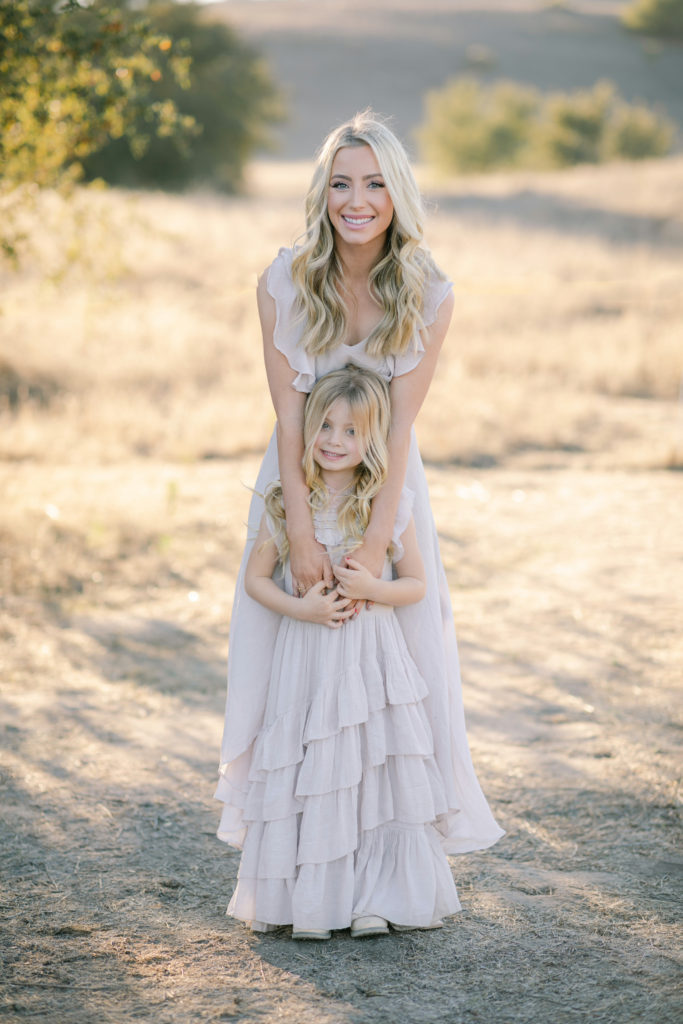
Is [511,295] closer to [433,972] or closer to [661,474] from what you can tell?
[661,474]

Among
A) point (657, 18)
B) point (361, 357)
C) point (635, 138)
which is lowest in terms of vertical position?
point (361, 357)

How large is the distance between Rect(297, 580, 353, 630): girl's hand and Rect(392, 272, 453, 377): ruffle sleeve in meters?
0.64

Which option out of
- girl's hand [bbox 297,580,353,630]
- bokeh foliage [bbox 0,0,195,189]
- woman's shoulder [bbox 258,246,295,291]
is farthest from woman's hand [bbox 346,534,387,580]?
bokeh foliage [bbox 0,0,195,189]

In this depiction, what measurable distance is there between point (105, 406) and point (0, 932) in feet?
24.4

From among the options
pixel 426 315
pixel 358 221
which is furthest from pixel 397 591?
pixel 358 221

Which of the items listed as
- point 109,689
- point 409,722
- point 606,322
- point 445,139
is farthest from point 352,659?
point 445,139

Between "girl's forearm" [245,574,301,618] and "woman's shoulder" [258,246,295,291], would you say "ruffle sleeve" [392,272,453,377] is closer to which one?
"woman's shoulder" [258,246,295,291]

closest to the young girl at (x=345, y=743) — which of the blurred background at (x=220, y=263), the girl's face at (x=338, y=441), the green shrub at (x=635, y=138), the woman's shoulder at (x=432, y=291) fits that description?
the girl's face at (x=338, y=441)

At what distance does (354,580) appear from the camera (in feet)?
9.16

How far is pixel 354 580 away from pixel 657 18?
86641 mm

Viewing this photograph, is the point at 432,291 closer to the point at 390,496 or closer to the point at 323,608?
the point at 390,496

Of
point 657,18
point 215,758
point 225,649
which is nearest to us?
point 215,758

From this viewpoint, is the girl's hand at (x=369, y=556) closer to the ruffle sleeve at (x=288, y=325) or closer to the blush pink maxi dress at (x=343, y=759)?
the blush pink maxi dress at (x=343, y=759)

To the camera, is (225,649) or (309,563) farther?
(225,649)
